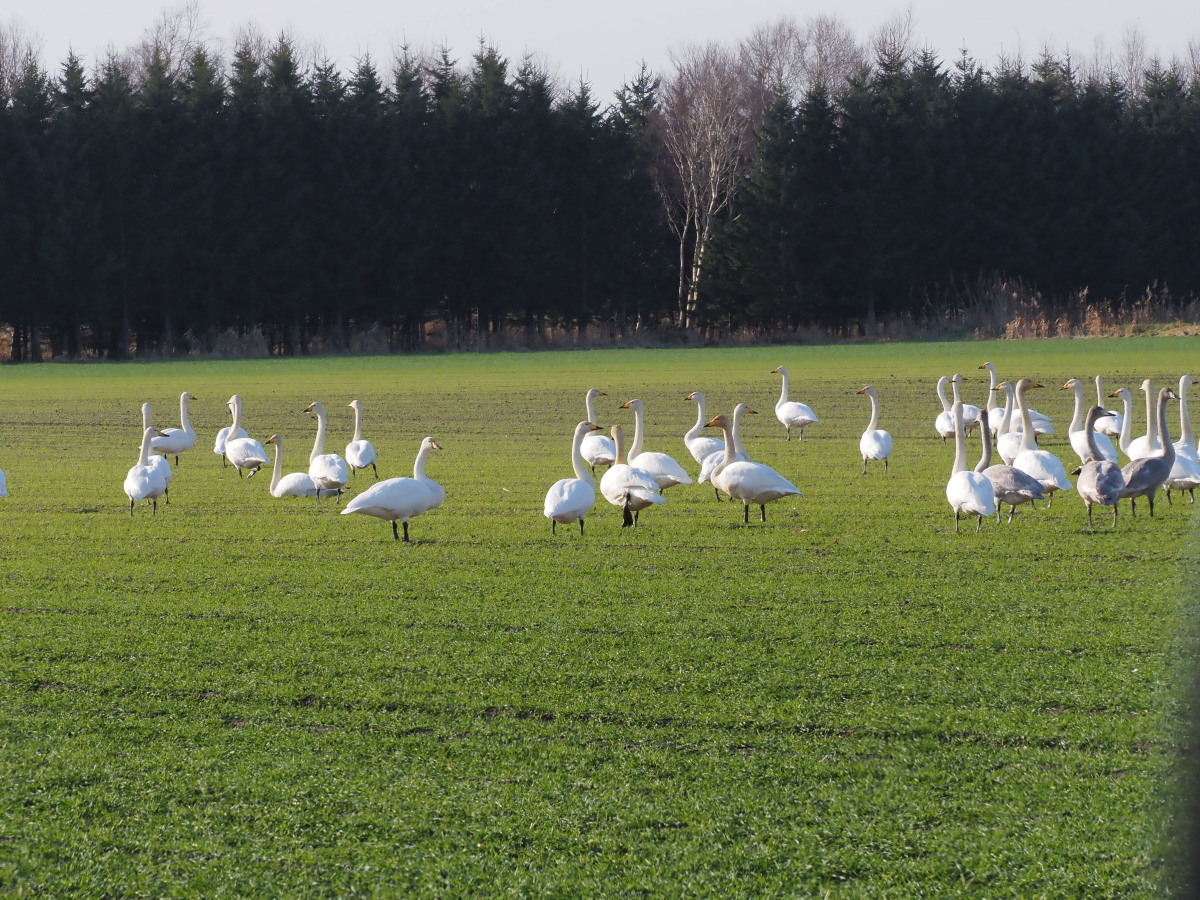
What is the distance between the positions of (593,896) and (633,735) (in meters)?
1.75

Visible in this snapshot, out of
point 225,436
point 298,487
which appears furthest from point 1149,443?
point 225,436

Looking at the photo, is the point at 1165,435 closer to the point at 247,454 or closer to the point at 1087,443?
the point at 1087,443

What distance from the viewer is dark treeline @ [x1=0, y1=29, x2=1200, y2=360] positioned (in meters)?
53.8

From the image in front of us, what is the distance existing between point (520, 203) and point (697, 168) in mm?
8463

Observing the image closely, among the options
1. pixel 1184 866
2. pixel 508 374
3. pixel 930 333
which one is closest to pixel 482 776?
pixel 1184 866

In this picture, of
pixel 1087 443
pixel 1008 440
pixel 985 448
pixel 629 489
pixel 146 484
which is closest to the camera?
pixel 629 489

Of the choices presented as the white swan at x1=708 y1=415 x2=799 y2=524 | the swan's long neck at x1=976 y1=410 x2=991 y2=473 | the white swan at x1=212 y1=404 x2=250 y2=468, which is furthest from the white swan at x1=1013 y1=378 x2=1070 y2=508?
the white swan at x1=212 y1=404 x2=250 y2=468

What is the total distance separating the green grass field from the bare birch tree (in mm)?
44591

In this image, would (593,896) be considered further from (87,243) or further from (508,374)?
(87,243)

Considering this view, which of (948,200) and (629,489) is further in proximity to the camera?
(948,200)

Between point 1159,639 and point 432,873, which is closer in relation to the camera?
point 432,873

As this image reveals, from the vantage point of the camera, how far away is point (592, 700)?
6.78 metres

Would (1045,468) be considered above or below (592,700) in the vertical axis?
above

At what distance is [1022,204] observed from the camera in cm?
5744
